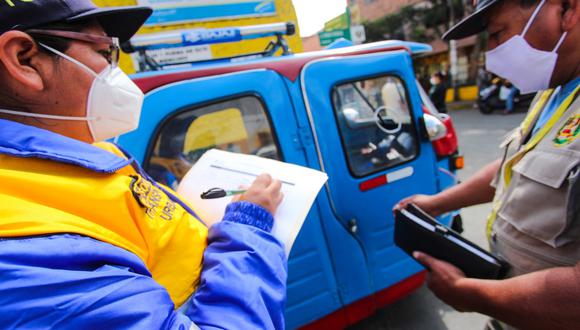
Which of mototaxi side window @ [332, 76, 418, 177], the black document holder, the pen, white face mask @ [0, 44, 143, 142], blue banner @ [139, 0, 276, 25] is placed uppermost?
blue banner @ [139, 0, 276, 25]

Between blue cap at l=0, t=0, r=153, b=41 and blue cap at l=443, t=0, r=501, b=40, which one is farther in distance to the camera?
blue cap at l=443, t=0, r=501, b=40

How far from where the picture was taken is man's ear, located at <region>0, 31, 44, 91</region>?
0.63m

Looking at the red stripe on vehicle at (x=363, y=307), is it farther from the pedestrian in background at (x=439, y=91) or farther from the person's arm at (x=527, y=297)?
the pedestrian in background at (x=439, y=91)

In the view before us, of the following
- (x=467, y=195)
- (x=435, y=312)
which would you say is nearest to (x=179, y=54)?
(x=467, y=195)

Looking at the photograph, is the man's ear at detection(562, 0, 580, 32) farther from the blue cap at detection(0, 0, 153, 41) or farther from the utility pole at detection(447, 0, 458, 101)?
the utility pole at detection(447, 0, 458, 101)

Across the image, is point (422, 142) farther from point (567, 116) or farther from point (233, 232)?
point (233, 232)

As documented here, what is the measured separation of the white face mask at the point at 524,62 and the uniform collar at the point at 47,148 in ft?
4.74

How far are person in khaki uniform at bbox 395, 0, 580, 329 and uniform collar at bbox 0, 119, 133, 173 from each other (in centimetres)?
121

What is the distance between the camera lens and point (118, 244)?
0.61m

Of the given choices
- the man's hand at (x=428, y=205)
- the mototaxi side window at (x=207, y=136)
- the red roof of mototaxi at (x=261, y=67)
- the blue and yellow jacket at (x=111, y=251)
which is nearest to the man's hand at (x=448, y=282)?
the man's hand at (x=428, y=205)

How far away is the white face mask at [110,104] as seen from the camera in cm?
82

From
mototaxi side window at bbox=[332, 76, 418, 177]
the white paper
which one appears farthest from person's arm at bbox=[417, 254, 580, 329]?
mototaxi side window at bbox=[332, 76, 418, 177]

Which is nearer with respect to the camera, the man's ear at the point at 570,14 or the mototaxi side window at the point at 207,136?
the man's ear at the point at 570,14

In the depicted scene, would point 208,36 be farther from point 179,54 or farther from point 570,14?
point 570,14
